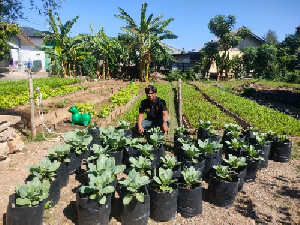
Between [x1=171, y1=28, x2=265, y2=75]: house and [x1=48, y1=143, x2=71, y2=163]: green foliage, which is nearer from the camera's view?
Answer: [x1=48, y1=143, x2=71, y2=163]: green foliage

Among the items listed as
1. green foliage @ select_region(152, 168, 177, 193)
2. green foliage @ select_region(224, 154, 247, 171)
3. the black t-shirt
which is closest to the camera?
green foliage @ select_region(152, 168, 177, 193)

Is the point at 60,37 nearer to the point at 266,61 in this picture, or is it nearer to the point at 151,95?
the point at 151,95

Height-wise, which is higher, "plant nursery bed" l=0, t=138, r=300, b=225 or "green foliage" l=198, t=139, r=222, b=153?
"green foliage" l=198, t=139, r=222, b=153

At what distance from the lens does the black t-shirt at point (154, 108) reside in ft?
20.5

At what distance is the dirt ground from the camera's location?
3699 millimetres

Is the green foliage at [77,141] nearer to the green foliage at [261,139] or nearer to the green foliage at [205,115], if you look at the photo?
the green foliage at [261,139]

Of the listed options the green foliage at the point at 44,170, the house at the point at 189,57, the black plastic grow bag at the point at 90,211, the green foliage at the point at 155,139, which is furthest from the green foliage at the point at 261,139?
the house at the point at 189,57

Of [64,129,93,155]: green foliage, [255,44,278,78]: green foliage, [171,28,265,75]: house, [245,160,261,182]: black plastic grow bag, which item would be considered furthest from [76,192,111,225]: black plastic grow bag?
[171,28,265,75]: house

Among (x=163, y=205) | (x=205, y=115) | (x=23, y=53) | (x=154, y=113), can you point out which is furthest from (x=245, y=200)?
(x=23, y=53)

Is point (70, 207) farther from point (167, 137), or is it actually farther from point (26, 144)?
point (167, 137)

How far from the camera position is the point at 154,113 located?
21.4 feet

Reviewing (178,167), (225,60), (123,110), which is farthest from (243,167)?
(225,60)

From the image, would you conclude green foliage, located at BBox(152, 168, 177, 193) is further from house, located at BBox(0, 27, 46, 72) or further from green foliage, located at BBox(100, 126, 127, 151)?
house, located at BBox(0, 27, 46, 72)

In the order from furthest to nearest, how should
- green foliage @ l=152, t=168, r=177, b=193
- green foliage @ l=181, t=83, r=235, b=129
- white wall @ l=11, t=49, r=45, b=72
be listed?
white wall @ l=11, t=49, r=45, b=72 → green foliage @ l=181, t=83, r=235, b=129 → green foliage @ l=152, t=168, r=177, b=193
